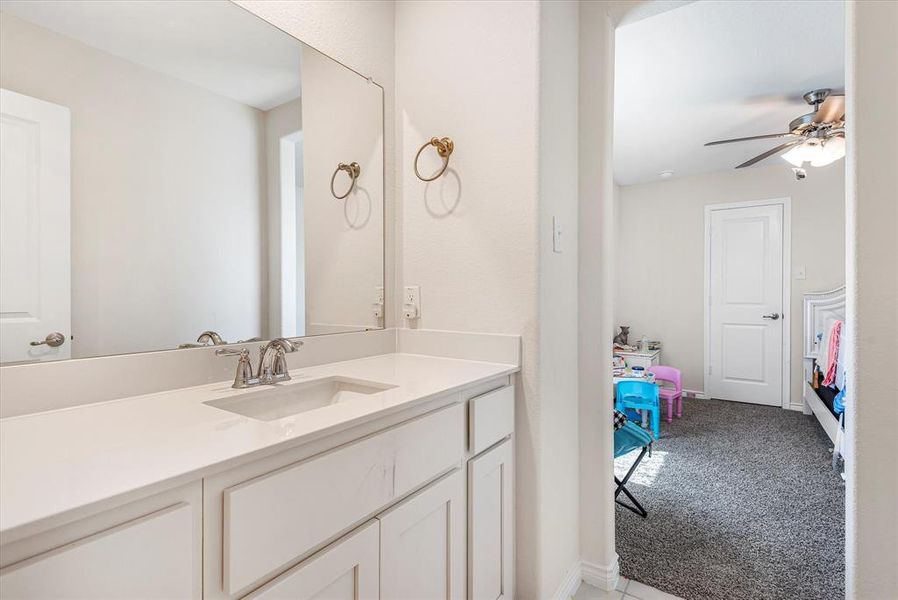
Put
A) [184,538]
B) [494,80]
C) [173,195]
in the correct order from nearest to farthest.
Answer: [184,538]
[173,195]
[494,80]

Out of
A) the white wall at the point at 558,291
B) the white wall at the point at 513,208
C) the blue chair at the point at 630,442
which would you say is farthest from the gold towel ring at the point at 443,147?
the blue chair at the point at 630,442

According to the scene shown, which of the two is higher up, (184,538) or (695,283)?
(695,283)

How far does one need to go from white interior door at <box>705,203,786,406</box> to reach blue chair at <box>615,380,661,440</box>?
1724 millimetres

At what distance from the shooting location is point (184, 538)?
2.02ft

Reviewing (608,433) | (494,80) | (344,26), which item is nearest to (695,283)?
(608,433)

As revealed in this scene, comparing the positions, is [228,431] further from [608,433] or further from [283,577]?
[608,433]

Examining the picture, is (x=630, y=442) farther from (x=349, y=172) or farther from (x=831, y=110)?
(x=831, y=110)

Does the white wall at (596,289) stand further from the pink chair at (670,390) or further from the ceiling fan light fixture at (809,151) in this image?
the pink chair at (670,390)

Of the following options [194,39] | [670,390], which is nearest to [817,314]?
[670,390]

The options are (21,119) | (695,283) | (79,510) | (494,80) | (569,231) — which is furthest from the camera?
(695,283)

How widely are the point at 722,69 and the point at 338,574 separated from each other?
3104mm

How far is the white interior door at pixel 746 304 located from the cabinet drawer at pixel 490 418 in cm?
423

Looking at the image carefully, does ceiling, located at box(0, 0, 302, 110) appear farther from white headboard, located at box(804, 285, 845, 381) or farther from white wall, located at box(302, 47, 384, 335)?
white headboard, located at box(804, 285, 845, 381)

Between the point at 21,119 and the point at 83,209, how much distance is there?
0.64 ft
